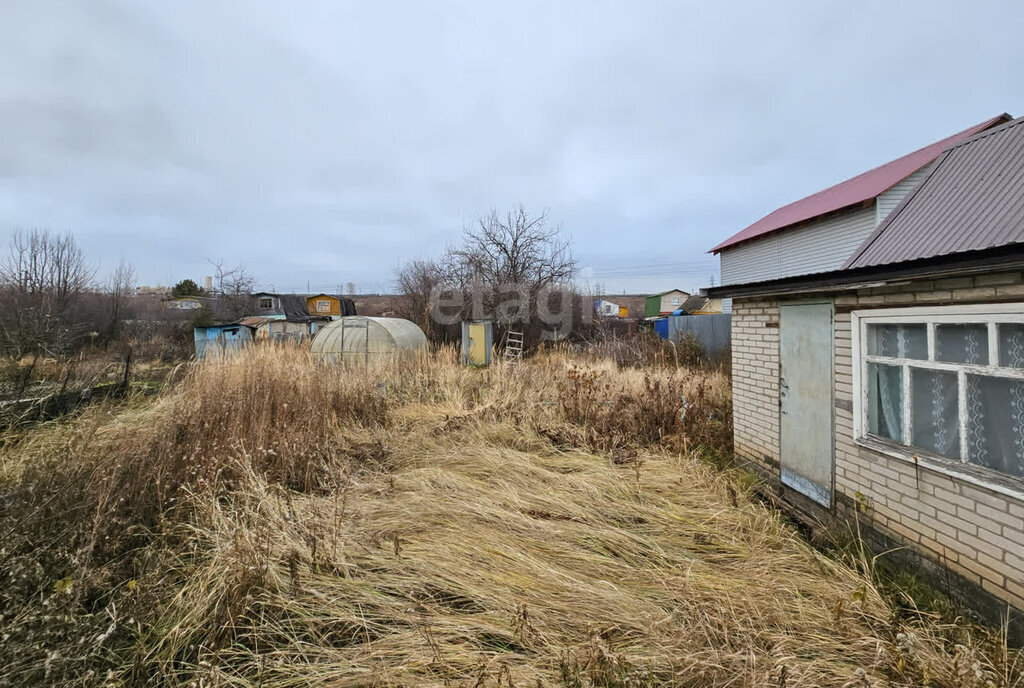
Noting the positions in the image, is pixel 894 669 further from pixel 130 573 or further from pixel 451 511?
pixel 130 573

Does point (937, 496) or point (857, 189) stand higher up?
point (857, 189)

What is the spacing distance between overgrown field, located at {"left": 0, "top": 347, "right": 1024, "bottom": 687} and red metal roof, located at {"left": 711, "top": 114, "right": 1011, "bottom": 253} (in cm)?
1176

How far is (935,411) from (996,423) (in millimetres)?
366

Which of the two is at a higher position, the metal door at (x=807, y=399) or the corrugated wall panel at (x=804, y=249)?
the corrugated wall panel at (x=804, y=249)

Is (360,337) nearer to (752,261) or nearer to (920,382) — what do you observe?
(920,382)

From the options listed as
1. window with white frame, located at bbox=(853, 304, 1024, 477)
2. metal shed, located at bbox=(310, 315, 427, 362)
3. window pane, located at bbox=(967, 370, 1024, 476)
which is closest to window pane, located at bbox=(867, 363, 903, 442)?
window with white frame, located at bbox=(853, 304, 1024, 477)

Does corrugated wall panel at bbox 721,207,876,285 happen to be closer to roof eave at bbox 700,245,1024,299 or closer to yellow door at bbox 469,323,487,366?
roof eave at bbox 700,245,1024,299

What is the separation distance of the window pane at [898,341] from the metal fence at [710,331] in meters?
10.9

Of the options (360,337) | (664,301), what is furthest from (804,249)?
(664,301)

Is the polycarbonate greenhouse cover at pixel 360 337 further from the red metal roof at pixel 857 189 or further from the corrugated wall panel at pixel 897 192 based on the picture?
the corrugated wall panel at pixel 897 192

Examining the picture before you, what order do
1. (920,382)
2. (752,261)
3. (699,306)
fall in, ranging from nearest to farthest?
1. (920,382)
2. (752,261)
3. (699,306)

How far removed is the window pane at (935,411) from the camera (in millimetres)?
2812

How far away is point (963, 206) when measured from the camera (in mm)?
3510

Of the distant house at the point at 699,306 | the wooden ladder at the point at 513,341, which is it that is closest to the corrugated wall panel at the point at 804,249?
the wooden ladder at the point at 513,341
